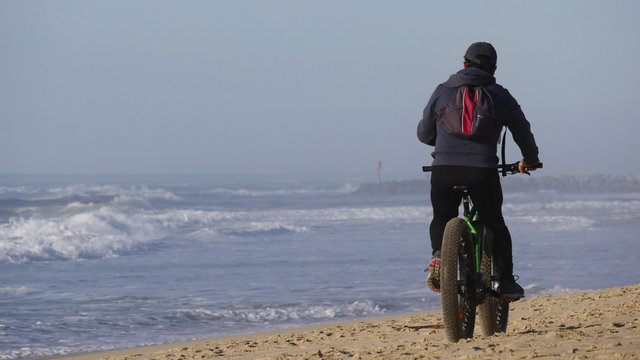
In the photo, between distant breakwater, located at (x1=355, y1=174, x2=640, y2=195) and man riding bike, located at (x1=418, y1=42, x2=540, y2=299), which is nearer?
man riding bike, located at (x1=418, y1=42, x2=540, y2=299)

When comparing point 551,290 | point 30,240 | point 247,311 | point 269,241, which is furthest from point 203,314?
point 269,241

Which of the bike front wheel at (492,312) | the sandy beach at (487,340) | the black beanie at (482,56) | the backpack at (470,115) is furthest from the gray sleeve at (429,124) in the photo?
the sandy beach at (487,340)

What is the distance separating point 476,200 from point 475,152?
0.30 m

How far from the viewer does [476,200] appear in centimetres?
451

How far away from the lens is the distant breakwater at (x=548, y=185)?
229ft

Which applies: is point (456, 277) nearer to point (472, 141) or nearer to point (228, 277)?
point (472, 141)

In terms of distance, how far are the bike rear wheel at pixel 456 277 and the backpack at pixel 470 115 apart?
505mm

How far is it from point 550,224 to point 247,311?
17.8m

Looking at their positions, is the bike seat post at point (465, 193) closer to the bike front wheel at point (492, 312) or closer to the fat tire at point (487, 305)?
the fat tire at point (487, 305)

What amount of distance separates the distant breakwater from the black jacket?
63.8m

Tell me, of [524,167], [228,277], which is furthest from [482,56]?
[228,277]

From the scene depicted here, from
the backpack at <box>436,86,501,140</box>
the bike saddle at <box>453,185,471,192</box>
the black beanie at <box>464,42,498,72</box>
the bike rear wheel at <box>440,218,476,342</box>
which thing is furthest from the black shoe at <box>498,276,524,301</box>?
the black beanie at <box>464,42,498,72</box>

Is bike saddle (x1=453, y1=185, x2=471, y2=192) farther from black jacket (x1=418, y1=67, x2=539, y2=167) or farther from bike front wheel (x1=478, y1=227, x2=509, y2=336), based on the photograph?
bike front wheel (x1=478, y1=227, x2=509, y2=336)

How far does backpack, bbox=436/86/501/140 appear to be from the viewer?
14.2 ft
